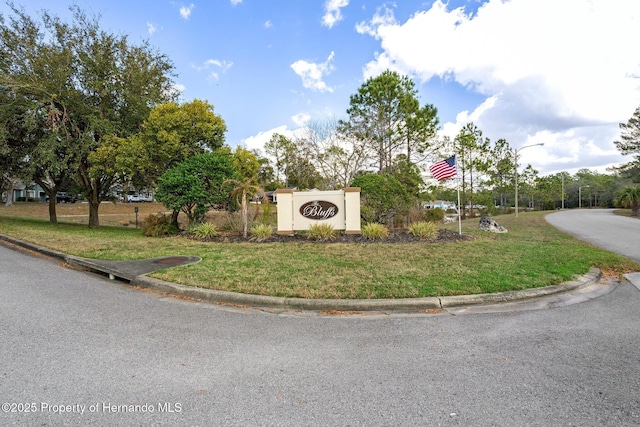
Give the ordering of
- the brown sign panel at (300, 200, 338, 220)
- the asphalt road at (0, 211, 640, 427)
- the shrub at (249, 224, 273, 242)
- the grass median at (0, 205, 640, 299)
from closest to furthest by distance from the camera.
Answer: the asphalt road at (0, 211, 640, 427), the grass median at (0, 205, 640, 299), the shrub at (249, 224, 273, 242), the brown sign panel at (300, 200, 338, 220)

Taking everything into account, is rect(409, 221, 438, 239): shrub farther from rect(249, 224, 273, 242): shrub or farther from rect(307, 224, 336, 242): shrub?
rect(249, 224, 273, 242): shrub

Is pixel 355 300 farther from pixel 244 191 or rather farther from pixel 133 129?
pixel 133 129

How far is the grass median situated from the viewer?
5359mm

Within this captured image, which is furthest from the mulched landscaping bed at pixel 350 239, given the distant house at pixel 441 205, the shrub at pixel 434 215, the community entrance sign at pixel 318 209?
the distant house at pixel 441 205

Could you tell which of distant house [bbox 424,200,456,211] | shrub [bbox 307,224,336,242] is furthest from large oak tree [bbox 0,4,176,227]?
distant house [bbox 424,200,456,211]

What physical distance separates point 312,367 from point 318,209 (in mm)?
8936

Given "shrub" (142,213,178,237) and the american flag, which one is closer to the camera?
the american flag

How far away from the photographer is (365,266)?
6.87 meters

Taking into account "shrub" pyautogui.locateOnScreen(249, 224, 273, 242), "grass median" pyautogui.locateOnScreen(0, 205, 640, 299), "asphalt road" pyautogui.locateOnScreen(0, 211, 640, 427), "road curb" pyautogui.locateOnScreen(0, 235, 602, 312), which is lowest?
"asphalt road" pyautogui.locateOnScreen(0, 211, 640, 427)

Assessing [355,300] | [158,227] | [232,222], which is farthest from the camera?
[232,222]

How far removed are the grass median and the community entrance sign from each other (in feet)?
6.36

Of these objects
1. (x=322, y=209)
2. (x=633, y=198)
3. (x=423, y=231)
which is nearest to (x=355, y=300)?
(x=423, y=231)

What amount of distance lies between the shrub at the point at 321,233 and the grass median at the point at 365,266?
868mm

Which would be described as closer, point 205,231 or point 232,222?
point 205,231
